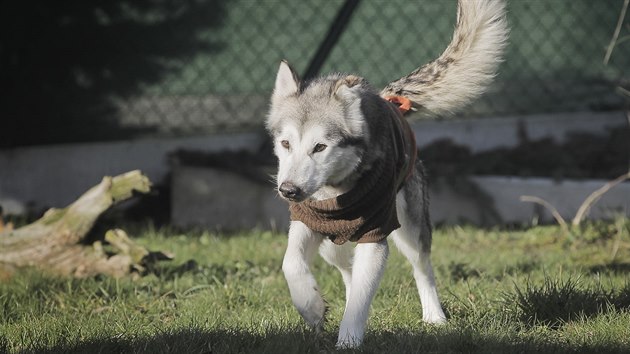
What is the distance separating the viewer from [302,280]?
4.00 meters

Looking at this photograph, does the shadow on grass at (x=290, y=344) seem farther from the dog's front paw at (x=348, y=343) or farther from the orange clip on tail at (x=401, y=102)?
the orange clip on tail at (x=401, y=102)

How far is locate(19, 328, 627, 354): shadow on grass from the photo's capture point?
144 inches

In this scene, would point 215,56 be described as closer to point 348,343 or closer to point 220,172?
point 220,172

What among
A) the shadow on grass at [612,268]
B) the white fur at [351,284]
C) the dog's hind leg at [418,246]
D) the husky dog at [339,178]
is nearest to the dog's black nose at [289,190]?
the husky dog at [339,178]

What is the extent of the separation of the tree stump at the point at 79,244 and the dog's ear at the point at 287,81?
1.27 metres

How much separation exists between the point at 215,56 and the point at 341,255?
3.47 meters

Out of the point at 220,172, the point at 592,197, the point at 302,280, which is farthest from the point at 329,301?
the point at 220,172

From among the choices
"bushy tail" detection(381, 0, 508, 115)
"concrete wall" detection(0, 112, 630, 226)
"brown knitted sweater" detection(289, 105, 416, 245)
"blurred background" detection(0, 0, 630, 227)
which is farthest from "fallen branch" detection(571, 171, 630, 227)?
"brown knitted sweater" detection(289, 105, 416, 245)

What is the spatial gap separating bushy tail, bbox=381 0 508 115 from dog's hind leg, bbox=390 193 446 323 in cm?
60

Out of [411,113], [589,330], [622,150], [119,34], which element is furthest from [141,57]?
[589,330]

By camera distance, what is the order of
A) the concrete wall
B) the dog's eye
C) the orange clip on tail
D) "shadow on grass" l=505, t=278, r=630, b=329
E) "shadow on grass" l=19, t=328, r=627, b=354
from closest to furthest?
"shadow on grass" l=19, t=328, r=627, b=354, the dog's eye, "shadow on grass" l=505, t=278, r=630, b=329, the orange clip on tail, the concrete wall

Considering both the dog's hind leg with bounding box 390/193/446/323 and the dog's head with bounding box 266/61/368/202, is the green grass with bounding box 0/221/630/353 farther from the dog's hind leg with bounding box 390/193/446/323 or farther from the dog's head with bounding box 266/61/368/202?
the dog's head with bounding box 266/61/368/202

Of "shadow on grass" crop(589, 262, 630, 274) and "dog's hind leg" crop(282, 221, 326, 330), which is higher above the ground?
"dog's hind leg" crop(282, 221, 326, 330)

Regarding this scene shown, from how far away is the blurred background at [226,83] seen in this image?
7383 millimetres
